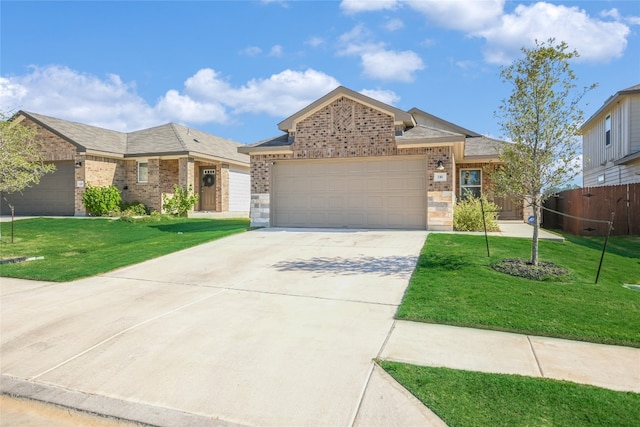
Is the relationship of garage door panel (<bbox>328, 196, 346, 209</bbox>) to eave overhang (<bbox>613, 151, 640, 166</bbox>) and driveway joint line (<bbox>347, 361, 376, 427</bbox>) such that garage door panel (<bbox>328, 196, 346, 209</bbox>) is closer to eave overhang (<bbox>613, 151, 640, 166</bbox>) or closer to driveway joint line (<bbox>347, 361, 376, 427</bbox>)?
driveway joint line (<bbox>347, 361, 376, 427</bbox>)

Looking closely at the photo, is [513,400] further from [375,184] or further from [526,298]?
[375,184]

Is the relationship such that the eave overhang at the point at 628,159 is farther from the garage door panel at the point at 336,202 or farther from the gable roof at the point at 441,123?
the garage door panel at the point at 336,202

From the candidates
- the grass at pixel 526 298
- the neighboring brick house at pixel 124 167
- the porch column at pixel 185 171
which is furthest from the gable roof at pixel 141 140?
the grass at pixel 526 298

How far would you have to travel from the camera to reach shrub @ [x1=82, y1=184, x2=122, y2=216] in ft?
63.3

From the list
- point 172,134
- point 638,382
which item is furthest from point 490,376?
point 172,134

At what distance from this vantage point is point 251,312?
5273 mm

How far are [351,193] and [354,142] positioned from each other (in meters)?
1.75

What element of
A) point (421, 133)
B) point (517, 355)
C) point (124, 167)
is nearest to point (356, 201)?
point (421, 133)

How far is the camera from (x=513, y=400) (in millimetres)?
3008

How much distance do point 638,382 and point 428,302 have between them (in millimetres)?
2425

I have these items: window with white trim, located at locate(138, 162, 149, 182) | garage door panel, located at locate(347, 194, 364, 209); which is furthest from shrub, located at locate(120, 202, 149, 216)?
garage door panel, located at locate(347, 194, 364, 209)

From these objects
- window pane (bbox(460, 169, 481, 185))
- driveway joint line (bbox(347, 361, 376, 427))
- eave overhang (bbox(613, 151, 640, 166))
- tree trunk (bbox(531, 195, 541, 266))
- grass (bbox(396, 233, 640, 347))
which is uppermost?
eave overhang (bbox(613, 151, 640, 166))

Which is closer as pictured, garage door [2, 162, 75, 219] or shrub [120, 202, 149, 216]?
shrub [120, 202, 149, 216]

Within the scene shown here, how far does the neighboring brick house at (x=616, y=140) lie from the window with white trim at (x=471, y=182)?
421 centimetres
